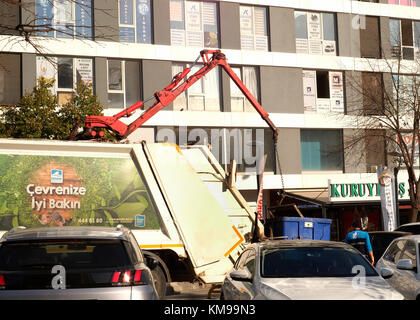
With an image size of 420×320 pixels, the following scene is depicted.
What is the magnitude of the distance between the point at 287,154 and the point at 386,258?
757 inches

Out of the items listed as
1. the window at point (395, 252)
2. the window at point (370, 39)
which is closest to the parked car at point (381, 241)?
the window at point (395, 252)

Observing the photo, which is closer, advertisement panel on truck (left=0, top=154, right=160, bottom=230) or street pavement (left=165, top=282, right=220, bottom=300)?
advertisement panel on truck (left=0, top=154, right=160, bottom=230)

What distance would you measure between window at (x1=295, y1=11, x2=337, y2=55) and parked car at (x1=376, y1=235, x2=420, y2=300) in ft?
69.6

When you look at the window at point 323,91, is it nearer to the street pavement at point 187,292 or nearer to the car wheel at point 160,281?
the street pavement at point 187,292

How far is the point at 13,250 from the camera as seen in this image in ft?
20.8

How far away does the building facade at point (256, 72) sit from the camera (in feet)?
84.7

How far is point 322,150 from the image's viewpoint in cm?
3011

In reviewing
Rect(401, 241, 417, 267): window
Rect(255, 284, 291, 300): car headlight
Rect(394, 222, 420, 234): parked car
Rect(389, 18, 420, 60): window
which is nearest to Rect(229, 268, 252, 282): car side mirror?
Rect(255, 284, 291, 300): car headlight

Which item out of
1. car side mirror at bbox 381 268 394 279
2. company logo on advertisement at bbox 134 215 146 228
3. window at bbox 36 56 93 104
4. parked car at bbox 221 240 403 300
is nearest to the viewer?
parked car at bbox 221 240 403 300

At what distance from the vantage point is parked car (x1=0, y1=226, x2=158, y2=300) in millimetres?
5977

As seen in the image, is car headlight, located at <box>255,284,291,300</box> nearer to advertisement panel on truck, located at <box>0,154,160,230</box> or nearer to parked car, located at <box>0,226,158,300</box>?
parked car, located at <box>0,226,158,300</box>

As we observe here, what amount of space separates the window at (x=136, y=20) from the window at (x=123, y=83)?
3.55 feet

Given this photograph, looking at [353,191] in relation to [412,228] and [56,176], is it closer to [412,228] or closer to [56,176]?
[412,228]
